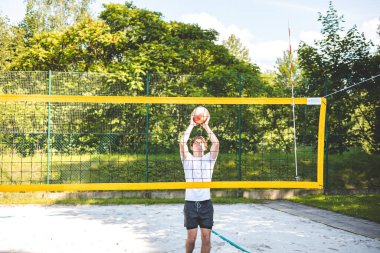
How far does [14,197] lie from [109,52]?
5424mm

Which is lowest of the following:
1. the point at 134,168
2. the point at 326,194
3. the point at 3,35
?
the point at 326,194

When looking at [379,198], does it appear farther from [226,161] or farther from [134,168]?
[134,168]

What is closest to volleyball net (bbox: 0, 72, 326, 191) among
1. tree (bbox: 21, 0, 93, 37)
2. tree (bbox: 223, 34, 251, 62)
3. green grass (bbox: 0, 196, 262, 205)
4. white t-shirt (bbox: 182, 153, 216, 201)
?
green grass (bbox: 0, 196, 262, 205)

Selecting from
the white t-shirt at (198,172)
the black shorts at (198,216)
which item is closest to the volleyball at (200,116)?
the white t-shirt at (198,172)

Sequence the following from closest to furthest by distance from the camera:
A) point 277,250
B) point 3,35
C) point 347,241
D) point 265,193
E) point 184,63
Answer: point 277,250 → point 347,241 → point 265,193 → point 184,63 → point 3,35

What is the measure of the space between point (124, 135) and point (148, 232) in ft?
13.3

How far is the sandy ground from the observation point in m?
5.03

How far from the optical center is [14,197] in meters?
9.38

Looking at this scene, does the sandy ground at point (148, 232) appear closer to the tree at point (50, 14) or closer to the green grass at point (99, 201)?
the green grass at point (99, 201)

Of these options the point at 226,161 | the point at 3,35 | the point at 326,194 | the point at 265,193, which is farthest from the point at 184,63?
the point at 3,35

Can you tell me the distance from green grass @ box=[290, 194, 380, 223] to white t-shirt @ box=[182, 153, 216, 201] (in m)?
4.61

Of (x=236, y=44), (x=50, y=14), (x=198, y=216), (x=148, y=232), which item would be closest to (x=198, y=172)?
(x=198, y=216)

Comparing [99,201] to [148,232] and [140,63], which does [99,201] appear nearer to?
[148,232]

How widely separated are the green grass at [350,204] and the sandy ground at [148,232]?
131 centimetres
